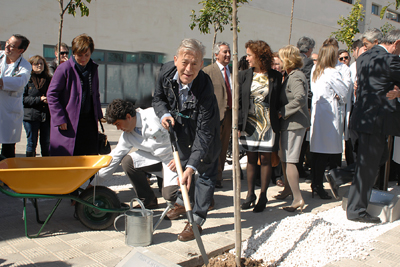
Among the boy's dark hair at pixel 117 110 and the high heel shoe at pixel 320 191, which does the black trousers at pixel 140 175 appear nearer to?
the boy's dark hair at pixel 117 110

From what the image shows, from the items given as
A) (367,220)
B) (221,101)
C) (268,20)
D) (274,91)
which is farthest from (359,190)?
(268,20)

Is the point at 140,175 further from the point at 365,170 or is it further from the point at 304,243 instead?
the point at 365,170

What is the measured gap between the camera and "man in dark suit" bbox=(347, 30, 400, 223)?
13.4ft

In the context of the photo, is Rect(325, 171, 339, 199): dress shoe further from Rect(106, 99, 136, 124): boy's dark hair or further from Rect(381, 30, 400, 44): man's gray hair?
Rect(106, 99, 136, 124): boy's dark hair

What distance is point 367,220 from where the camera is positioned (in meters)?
4.25

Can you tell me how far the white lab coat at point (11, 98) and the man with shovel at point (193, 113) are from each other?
216 cm

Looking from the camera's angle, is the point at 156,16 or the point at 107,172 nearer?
the point at 107,172

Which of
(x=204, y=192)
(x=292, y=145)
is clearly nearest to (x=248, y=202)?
(x=292, y=145)

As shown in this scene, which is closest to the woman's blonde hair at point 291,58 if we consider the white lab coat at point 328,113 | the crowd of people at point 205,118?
the crowd of people at point 205,118

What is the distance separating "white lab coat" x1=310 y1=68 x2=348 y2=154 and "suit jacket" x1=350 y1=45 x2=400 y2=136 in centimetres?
105

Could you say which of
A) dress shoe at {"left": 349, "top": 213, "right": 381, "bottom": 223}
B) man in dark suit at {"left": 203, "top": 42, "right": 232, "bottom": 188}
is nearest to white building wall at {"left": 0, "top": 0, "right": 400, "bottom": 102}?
man in dark suit at {"left": 203, "top": 42, "right": 232, "bottom": 188}

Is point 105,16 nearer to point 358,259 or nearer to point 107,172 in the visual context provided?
point 107,172

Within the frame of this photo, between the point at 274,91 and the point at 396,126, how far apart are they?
1350mm

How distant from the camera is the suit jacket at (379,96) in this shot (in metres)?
4.07
